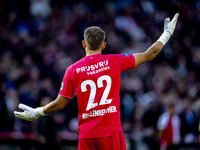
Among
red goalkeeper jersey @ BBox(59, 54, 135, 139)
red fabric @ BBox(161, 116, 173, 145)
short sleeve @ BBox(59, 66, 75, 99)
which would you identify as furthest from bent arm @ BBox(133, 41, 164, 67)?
red fabric @ BBox(161, 116, 173, 145)

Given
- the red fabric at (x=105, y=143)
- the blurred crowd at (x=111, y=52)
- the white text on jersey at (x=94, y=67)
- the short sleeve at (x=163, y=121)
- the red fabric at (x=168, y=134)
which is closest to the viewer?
the red fabric at (x=105, y=143)

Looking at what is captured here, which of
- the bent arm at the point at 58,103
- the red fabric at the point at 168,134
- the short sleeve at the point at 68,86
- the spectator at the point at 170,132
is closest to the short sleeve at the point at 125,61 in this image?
the short sleeve at the point at 68,86

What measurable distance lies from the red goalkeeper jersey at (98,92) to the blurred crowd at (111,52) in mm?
5082

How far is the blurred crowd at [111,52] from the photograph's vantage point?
9406mm

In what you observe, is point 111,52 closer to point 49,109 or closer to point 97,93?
point 49,109

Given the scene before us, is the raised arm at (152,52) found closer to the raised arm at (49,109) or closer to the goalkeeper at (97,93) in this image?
the goalkeeper at (97,93)

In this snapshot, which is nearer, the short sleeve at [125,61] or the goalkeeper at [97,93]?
the goalkeeper at [97,93]

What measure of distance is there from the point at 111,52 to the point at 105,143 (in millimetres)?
9799

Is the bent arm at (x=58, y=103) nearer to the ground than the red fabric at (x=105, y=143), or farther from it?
farther from it

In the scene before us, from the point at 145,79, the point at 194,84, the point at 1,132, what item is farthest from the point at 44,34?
the point at 194,84

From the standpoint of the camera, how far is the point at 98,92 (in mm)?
3658

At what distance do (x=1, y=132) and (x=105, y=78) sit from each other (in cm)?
608

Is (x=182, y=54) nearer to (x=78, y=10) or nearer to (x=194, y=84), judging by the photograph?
(x=194, y=84)

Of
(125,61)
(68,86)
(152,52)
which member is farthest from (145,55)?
(68,86)
